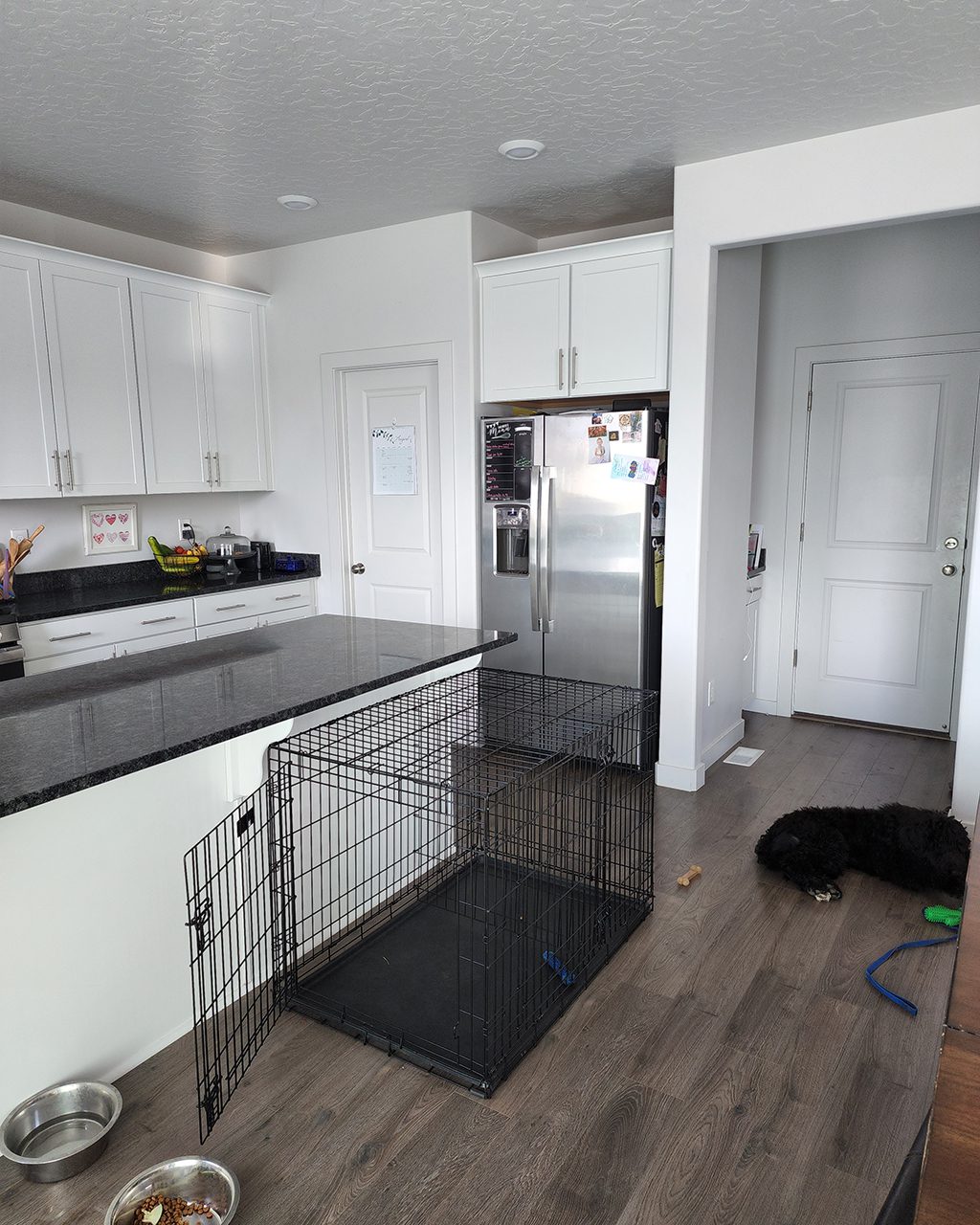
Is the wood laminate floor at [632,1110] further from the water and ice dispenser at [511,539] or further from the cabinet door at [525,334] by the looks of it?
the cabinet door at [525,334]

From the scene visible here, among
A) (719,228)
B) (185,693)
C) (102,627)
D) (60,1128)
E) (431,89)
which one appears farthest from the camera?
(102,627)

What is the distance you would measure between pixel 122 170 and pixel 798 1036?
3.90 metres

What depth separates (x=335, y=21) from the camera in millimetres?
2291

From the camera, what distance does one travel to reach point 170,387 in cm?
Answer: 433

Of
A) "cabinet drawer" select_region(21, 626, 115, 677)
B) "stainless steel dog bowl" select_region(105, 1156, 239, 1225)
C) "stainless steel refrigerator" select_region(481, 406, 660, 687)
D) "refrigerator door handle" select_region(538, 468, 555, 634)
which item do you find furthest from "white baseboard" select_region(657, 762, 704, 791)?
"stainless steel dog bowl" select_region(105, 1156, 239, 1225)

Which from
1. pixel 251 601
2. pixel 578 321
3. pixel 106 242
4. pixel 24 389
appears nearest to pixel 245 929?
pixel 251 601

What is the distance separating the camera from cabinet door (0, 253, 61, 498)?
3.61 meters

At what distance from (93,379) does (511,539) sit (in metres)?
2.10

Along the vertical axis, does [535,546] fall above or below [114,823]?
above

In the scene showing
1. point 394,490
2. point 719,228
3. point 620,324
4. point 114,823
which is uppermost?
point 719,228

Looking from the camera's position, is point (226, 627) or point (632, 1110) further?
point (226, 627)

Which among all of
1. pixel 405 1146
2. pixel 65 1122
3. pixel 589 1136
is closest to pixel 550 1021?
pixel 589 1136

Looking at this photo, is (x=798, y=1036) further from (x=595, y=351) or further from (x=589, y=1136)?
(x=595, y=351)

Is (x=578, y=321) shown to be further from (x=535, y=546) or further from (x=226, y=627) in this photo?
(x=226, y=627)
